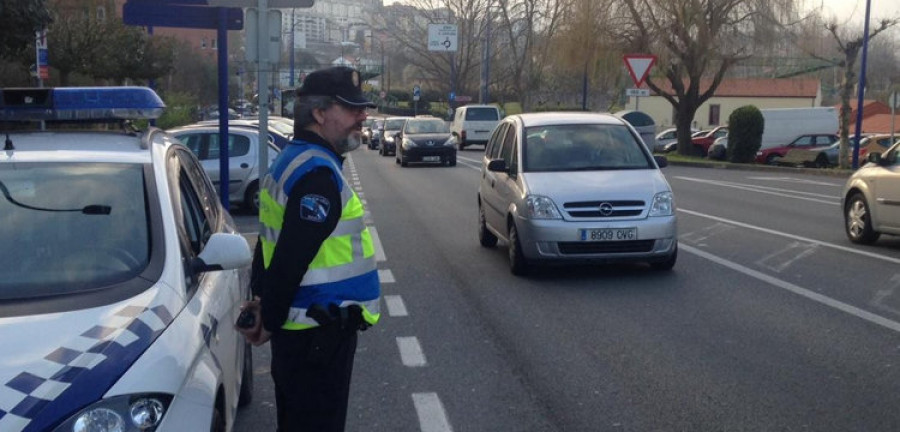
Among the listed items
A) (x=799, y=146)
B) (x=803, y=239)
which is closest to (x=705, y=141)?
(x=799, y=146)

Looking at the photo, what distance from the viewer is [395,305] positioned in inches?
358

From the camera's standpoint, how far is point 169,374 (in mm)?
3357

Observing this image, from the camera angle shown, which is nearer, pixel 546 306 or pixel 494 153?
pixel 546 306

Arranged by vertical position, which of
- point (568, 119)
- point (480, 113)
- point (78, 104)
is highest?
point (78, 104)

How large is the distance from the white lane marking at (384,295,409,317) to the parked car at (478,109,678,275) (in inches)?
60.8

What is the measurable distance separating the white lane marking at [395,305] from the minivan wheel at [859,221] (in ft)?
21.4

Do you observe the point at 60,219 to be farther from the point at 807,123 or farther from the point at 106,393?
the point at 807,123

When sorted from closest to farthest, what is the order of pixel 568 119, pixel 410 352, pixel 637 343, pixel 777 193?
1. pixel 410 352
2. pixel 637 343
3. pixel 568 119
4. pixel 777 193

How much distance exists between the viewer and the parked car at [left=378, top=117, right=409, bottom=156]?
40.8 m

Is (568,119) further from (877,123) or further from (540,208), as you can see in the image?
(877,123)

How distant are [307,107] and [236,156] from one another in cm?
1414

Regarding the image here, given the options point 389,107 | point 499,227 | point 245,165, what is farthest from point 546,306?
point 389,107

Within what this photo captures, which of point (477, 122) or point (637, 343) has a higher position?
point (477, 122)

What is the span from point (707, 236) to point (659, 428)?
841cm
